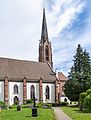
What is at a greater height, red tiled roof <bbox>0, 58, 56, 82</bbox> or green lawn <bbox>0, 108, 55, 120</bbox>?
red tiled roof <bbox>0, 58, 56, 82</bbox>

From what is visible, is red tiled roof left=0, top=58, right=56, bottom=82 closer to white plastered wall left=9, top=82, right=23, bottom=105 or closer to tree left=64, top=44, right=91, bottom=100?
white plastered wall left=9, top=82, right=23, bottom=105

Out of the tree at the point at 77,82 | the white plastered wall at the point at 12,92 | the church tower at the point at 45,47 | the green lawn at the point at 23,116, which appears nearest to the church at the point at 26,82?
the white plastered wall at the point at 12,92

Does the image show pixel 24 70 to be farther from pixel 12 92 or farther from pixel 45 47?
pixel 45 47

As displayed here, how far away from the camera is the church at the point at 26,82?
235 feet

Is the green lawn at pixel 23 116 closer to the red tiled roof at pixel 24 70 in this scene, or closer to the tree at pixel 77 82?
the tree at pixel 77 82

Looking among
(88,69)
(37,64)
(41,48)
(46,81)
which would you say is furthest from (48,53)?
(88,69)

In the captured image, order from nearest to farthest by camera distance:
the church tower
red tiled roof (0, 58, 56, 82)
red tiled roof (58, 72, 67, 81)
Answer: red tiled roof (0, 58, 56, 82) < the church tower < red tiled roof (58, 72, 67, 81)

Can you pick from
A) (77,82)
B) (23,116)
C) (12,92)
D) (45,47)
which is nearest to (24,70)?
(12,92)

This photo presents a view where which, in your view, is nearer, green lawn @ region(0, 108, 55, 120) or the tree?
green lawn @ region(0, 108, 55, 120)

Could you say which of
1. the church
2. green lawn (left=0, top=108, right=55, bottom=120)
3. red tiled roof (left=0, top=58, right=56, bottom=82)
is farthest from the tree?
green lawn (left=0, top=108, right=55, bottom=120)

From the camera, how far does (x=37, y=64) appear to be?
279 feet

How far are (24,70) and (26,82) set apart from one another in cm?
499

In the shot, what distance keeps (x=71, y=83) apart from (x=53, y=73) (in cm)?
1672

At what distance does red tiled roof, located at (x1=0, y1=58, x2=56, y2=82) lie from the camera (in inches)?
2933
